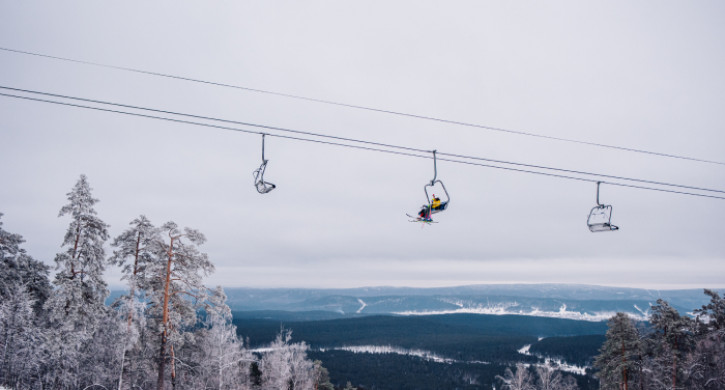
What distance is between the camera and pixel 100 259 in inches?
755

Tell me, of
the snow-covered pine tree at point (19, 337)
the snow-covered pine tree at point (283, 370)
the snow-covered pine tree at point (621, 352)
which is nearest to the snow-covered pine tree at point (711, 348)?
the snow-covered pine tree at point (621, 352)

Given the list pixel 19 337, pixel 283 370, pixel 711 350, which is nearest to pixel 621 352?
pixel 711 350

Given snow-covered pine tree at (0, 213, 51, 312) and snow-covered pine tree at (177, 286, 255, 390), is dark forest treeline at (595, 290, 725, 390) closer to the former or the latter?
snow-covered pine tree at (177, 286, 255, 390)

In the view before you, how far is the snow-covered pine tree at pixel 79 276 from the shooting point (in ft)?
59.2

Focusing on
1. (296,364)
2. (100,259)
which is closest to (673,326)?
(296,364)

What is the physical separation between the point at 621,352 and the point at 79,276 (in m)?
36.7

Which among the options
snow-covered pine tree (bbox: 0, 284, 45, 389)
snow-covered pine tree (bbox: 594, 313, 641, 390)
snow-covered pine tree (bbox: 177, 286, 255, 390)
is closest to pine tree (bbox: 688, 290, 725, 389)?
snow-covered pine tree (bbox: 594, 313, 641, 390)

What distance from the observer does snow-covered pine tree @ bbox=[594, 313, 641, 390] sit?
2956 cm

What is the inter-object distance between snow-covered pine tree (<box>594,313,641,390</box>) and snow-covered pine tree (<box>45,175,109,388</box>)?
1378 inches

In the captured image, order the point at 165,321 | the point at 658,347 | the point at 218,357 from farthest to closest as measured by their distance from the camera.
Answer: the point at 658,347
the point at 218,357
the point at 165,321

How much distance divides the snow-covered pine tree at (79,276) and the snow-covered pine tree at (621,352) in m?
35.0

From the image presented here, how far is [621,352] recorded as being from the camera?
30.3m

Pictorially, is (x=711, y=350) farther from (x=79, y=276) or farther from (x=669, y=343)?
(x=79, y=276)

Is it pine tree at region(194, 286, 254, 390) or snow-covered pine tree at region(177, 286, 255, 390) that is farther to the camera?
pine tree at region(194, 286, 254, 390)
